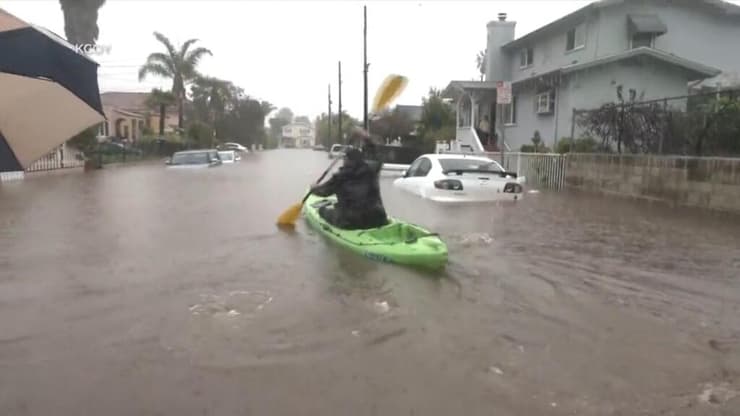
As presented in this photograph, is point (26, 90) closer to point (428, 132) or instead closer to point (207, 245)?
point (207, 245)

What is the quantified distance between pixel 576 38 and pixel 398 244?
20.9 metres

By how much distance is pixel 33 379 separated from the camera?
3.64m

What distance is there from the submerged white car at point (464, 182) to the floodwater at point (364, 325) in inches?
64.5

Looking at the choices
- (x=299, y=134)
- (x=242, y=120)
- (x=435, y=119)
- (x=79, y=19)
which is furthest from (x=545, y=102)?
(x=299, y=134)

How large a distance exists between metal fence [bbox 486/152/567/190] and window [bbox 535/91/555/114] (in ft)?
14.4

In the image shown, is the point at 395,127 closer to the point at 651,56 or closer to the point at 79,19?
the point at 651,56

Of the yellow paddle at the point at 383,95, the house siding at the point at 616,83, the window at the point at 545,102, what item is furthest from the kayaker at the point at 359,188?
the window at the point at 545,102

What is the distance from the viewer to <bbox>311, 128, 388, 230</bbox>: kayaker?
7.29m

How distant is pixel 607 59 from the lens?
2033 cm

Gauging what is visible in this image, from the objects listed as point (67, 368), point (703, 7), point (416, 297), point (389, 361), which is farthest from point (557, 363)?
point (703, 7)

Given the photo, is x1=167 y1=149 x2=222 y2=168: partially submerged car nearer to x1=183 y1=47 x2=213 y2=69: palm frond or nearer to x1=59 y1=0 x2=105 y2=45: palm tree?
x1=59 y1=0 x2=105 y2=45: palm tree

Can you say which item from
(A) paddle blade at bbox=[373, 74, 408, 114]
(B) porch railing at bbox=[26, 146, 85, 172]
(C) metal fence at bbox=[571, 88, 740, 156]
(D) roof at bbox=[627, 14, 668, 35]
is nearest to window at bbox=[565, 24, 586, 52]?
(D) roof at bbox=[627, 14, 668, 35]

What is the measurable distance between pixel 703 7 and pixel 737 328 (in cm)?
2456

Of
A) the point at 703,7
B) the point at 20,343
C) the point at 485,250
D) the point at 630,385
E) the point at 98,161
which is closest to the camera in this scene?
the point at 630,385
